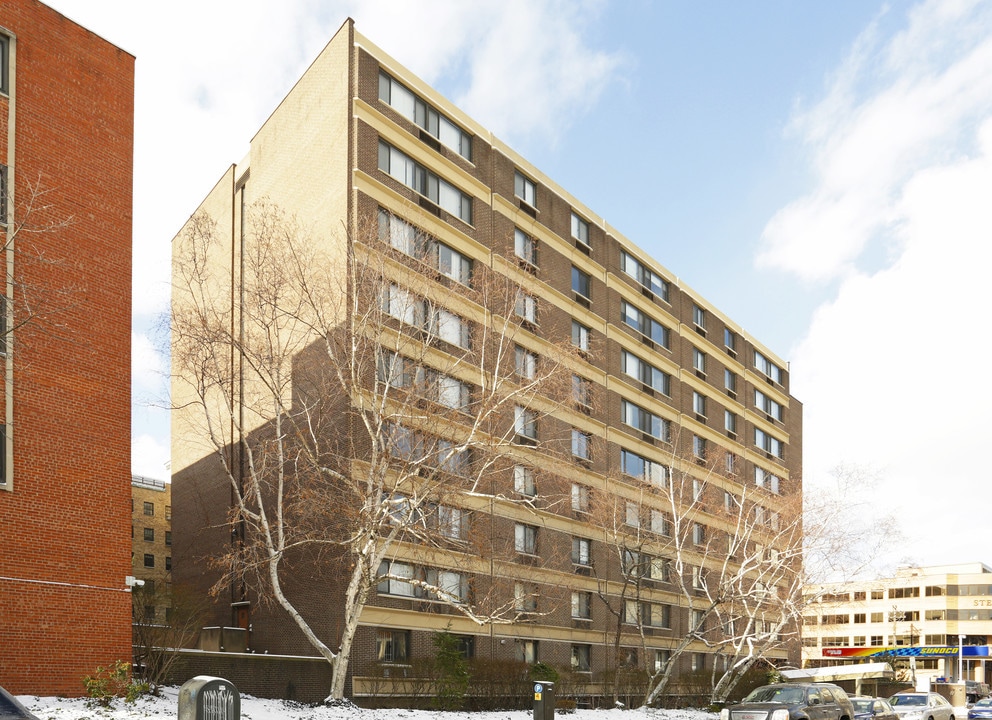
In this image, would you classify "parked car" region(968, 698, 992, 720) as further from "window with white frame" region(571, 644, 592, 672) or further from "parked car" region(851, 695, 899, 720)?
"window with white frame" region(571, 644, 592, 672)

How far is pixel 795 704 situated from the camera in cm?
2344

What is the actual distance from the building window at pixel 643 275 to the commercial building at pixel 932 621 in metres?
73.0

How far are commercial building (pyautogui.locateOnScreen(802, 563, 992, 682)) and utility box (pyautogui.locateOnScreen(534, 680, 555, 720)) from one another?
98498mm

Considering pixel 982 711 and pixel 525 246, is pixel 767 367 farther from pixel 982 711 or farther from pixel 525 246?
pixel 982 711

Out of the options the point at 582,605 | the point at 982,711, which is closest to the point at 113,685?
the point at 582,605

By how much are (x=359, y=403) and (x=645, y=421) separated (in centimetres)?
2615

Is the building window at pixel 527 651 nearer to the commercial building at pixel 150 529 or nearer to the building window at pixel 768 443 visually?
the building window at pixel 768 443

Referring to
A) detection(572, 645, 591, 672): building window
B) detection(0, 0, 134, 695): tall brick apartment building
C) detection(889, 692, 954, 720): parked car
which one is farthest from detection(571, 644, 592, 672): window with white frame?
detection(0, 0, 134, 695): tall brick apartment building

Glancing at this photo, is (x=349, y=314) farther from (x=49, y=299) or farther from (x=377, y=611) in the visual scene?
(x=377, y=611)

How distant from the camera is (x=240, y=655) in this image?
27.1 meters

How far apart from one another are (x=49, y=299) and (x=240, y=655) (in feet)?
37.5

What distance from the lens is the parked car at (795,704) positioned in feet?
75.5

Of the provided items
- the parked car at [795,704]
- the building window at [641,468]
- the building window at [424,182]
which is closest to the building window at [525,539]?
the building window at [641,468]

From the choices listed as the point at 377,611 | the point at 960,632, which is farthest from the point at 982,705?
the point at 960,632
